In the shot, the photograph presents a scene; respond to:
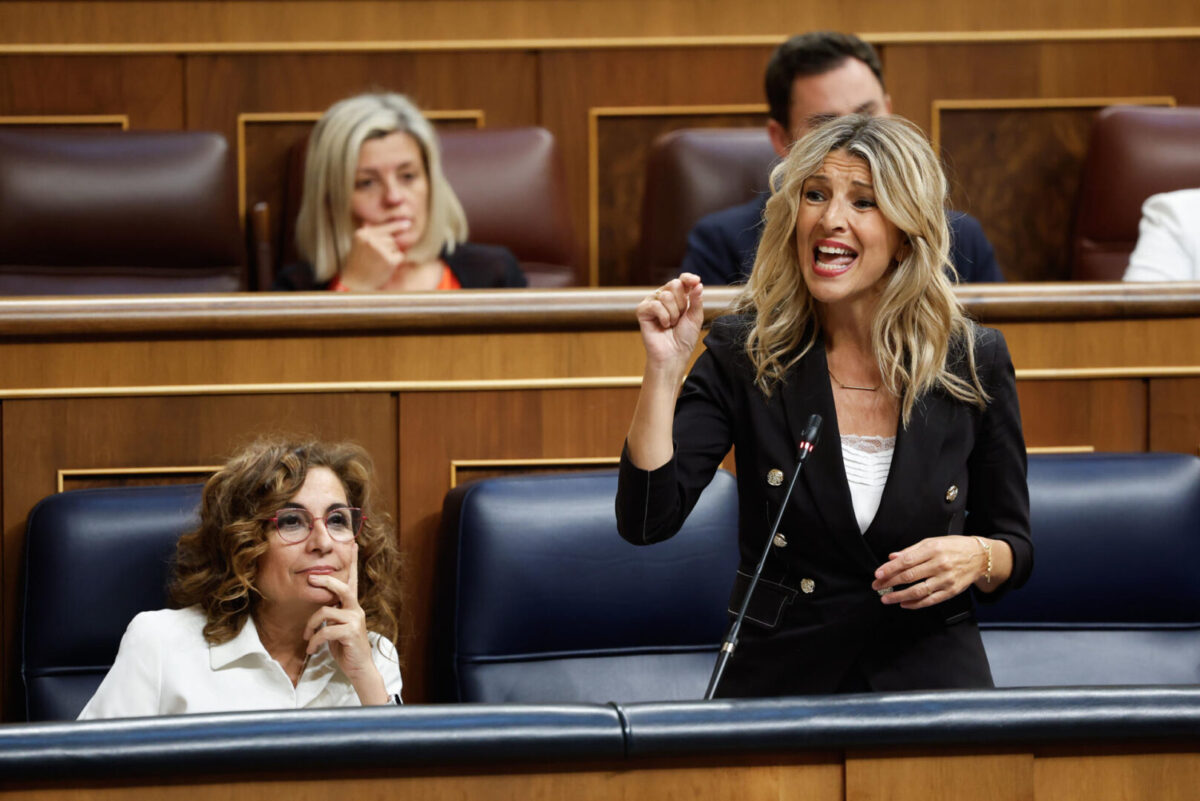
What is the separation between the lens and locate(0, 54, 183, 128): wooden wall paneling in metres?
1.61

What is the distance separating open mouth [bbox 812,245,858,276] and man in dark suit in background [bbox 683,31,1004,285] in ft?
1.85

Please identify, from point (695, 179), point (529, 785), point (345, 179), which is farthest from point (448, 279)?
point (529, 785)

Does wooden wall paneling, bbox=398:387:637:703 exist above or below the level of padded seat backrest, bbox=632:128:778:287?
below

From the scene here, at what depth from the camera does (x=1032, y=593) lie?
1.01 m

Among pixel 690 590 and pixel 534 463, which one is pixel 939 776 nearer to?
pixel 690 590

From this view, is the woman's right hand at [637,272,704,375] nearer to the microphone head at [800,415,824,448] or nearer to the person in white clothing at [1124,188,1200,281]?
the microphone head at [800,415,824,448]

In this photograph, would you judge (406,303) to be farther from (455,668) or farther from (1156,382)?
(1156,382)

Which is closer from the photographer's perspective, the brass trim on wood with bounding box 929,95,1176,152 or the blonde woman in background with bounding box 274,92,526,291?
the blonde woman in background with bounding box 274,92,526,291

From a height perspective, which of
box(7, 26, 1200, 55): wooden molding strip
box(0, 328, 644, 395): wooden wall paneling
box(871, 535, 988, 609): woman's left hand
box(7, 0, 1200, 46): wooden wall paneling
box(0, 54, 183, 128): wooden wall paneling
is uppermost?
box(7, 0, 1200, 46): wooden wall paneling

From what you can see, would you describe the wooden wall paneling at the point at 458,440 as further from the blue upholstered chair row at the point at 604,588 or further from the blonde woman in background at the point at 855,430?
the blonde woman in background at the point at 855,430

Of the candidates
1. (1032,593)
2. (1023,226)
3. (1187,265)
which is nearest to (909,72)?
(1023,226)

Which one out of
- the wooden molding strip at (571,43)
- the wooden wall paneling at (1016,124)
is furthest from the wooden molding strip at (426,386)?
the wooden molding strip at (571,43)

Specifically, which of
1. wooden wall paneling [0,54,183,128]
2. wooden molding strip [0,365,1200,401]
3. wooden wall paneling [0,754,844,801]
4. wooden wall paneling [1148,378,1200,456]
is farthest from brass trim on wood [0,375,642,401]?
wooden wall paneling [0,54,183,128]

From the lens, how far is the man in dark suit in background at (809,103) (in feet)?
4.45
